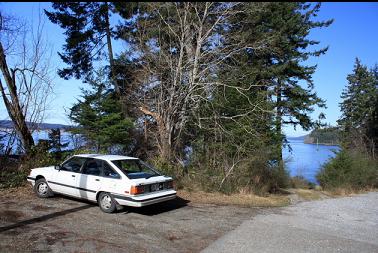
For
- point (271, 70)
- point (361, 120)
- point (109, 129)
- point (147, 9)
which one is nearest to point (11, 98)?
point (109, 129)

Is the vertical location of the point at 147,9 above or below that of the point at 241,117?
above

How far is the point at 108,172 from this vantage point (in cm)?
1016

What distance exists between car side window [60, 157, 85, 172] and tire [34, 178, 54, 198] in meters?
0.89

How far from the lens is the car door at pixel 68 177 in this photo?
1062 cm

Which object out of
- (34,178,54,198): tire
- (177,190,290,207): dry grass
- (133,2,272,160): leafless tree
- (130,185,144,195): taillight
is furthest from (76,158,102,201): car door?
(133,2,272,160): leafless tree

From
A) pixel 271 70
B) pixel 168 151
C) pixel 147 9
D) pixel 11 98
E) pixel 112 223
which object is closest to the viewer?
pixel 112 223

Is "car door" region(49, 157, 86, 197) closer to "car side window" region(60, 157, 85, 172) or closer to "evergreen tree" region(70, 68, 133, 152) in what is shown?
"car side window" region(60, 157, 85, 172)

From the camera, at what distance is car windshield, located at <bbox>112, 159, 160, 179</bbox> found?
33.3ft

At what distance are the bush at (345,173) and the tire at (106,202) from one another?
15.0 meters

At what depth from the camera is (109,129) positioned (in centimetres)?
2031

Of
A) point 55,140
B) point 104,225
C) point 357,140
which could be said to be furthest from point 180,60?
point 357,140

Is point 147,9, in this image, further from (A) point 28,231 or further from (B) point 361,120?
(B) point 361,120

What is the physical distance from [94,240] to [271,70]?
22.3 m

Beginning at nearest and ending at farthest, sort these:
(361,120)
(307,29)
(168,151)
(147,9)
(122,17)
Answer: (168,151)
(147,9)
(122,17)
(307,29)
(361,120)
